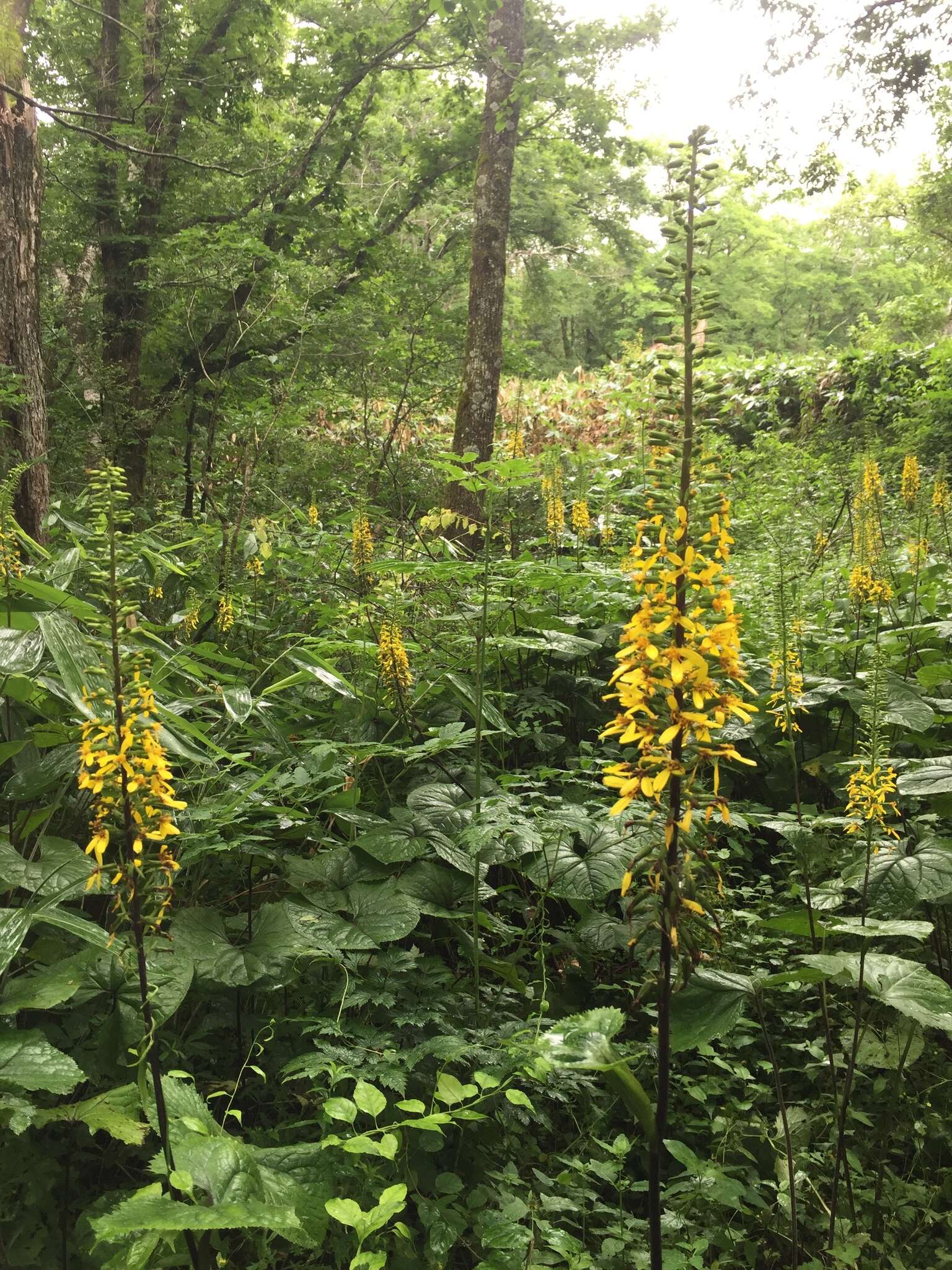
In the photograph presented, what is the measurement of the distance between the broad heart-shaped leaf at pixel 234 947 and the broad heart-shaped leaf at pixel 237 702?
540 mm

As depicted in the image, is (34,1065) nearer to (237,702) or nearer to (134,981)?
(134,981)

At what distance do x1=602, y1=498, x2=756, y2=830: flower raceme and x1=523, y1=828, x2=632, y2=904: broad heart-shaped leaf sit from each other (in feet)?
3.16

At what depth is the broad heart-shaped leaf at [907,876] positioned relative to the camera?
195 cm

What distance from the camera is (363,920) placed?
221 cm

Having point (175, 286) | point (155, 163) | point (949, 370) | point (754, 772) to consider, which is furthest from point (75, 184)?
point (949, 370)

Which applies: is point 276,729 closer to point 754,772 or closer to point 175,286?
point 754,772

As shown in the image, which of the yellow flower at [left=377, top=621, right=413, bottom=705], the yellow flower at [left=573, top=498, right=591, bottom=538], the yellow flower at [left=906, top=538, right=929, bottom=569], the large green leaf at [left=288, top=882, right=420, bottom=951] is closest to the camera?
the large green leaf at [left=288, top=882, right=420, bottom=951]

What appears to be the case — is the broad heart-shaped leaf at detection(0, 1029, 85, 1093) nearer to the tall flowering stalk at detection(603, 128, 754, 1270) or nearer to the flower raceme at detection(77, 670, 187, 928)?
the flower raceme at detection(77, 670, 187, 928)

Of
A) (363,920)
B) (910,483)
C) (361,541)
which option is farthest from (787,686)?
(910,483)

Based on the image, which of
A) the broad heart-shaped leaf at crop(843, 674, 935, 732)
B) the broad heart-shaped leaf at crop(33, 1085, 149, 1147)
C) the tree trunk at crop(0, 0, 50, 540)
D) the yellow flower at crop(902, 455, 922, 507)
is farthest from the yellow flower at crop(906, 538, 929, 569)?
the tree trunk at crop(0, 0, 50, 540)

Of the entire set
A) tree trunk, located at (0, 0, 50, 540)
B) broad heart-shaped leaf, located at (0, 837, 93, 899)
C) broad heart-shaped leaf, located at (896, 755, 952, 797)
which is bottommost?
broad heart-shaped leaf, located at (0, 837, 93, 899)

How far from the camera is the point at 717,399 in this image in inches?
53.7

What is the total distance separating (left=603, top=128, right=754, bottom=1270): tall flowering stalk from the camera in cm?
132

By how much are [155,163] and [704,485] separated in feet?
29.8
